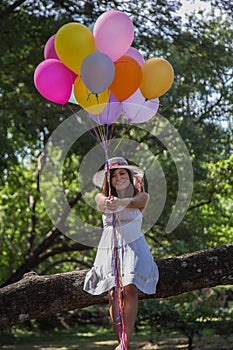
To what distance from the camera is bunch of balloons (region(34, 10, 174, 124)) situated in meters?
3.91

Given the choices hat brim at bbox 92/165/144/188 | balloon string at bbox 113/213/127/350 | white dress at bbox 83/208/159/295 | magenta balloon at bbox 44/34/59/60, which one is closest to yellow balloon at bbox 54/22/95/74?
magenta balloon at bbox 44/34/59/60

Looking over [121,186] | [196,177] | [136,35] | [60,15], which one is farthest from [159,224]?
[121,186]

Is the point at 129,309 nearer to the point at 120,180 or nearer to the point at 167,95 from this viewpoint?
the point at 120,180

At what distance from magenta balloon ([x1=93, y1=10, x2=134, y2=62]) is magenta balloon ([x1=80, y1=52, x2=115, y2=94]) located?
0.14m

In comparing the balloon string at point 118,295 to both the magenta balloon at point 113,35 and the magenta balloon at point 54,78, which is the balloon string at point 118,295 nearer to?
→ the magenta balloon at point 54,78

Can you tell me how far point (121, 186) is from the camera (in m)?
4.26

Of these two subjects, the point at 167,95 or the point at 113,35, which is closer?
the point at 113,35

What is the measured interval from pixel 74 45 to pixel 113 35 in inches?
11.6

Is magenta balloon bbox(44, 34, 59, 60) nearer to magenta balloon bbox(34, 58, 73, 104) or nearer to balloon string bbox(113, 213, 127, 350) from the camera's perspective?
magenta balloon bbox(34, 58, 73, 104)

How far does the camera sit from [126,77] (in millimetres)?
4047

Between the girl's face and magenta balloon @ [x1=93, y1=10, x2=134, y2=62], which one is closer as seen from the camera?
magenta balloon @ [x1=93, y1=10, x2=134, y2=62]

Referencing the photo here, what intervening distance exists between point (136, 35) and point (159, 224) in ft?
10.1

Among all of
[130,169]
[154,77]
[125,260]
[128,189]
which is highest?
[154,77]

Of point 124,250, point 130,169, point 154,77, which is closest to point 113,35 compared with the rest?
point 154,77
